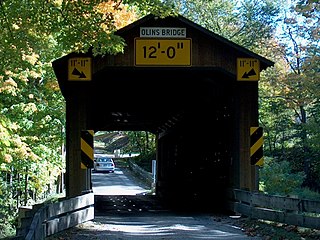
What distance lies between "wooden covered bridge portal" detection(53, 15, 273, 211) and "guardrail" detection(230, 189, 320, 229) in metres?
0.56

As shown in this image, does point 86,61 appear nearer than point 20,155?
Yes

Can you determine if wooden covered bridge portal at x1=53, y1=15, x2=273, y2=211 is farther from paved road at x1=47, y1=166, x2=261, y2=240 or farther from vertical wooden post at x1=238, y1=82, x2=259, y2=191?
paved road at x1=47, y1=166, x2=261, y2=240

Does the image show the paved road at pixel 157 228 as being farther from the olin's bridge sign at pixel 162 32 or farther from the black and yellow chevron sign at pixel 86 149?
the olin's bridge sign at pixel 162 32

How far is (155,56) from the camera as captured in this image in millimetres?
11289

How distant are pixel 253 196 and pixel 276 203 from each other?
132cm

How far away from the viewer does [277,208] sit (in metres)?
9.10

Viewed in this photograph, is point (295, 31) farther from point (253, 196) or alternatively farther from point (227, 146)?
point (253, 196)

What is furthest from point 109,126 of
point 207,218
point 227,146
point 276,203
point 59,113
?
point 276,203

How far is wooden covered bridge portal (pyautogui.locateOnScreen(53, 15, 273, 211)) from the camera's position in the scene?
36.8 ft

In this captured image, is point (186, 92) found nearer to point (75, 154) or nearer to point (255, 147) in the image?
point (255, 147)

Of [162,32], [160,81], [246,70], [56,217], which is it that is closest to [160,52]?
[162,32]

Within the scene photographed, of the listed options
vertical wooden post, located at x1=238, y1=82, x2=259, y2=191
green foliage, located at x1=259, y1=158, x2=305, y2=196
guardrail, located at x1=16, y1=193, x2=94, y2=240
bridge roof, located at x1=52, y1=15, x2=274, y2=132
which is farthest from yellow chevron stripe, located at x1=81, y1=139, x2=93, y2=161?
green foliage, located at x1=259, y1=158, x2=305, y2=196

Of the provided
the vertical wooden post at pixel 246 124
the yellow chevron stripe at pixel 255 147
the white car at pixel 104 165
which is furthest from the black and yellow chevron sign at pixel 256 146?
the white car at pixel 104 165

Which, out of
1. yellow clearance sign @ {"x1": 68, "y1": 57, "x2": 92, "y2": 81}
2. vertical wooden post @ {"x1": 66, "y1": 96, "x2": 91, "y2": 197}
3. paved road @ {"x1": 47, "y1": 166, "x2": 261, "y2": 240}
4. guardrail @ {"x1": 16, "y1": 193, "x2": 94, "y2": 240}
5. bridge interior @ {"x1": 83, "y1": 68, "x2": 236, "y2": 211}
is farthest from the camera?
bridge interior @ {"x1": 83, "y1": 68, "x2": 236, "y2": 211}
